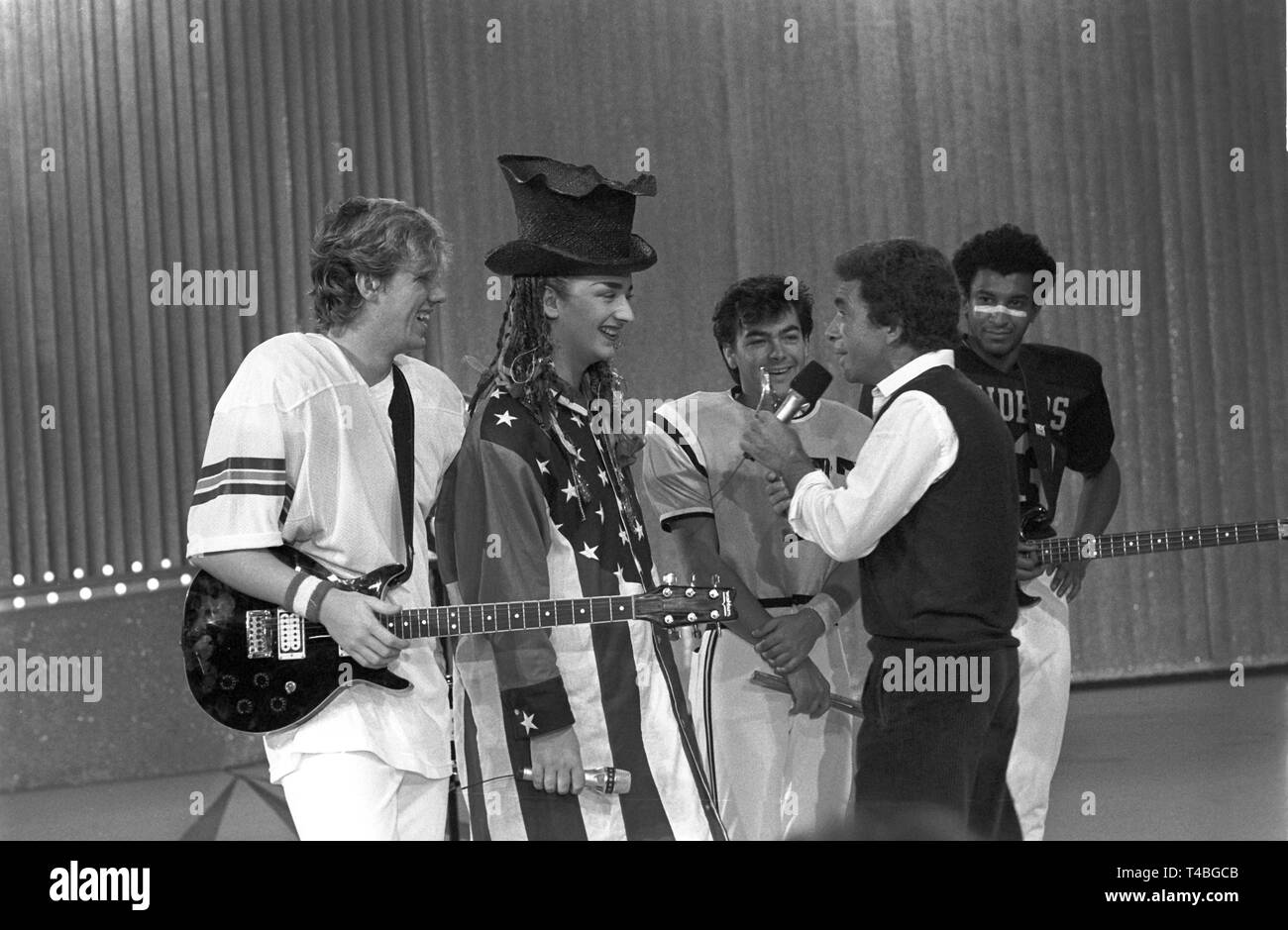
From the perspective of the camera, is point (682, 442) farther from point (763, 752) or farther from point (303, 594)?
point (303, 594)

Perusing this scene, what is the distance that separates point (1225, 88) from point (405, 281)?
10.2 ft

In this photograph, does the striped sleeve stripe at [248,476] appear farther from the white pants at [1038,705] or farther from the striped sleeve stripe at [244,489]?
the white pants at [1038,705]

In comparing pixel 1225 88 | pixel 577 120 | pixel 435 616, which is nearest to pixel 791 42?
pixel 577 120

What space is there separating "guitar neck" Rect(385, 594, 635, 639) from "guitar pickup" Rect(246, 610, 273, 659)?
0.21 m

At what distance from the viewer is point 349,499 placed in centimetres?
251

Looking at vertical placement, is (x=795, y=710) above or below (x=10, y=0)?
below

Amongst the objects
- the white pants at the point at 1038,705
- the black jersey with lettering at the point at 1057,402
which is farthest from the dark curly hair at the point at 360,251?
the white pants at the point at 1038,705

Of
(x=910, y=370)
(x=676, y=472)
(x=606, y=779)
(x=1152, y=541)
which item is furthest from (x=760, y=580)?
(x=1152, y=541)

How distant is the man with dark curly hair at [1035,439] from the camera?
3518 millimetres

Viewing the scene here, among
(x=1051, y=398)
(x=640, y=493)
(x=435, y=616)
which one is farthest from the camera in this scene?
(x=640, y=493)

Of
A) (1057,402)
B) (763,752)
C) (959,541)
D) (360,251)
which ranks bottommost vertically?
(763,752)

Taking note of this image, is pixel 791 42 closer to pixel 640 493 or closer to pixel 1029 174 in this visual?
pixel 1029 174

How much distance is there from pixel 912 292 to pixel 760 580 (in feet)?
2.51

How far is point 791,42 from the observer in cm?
462
